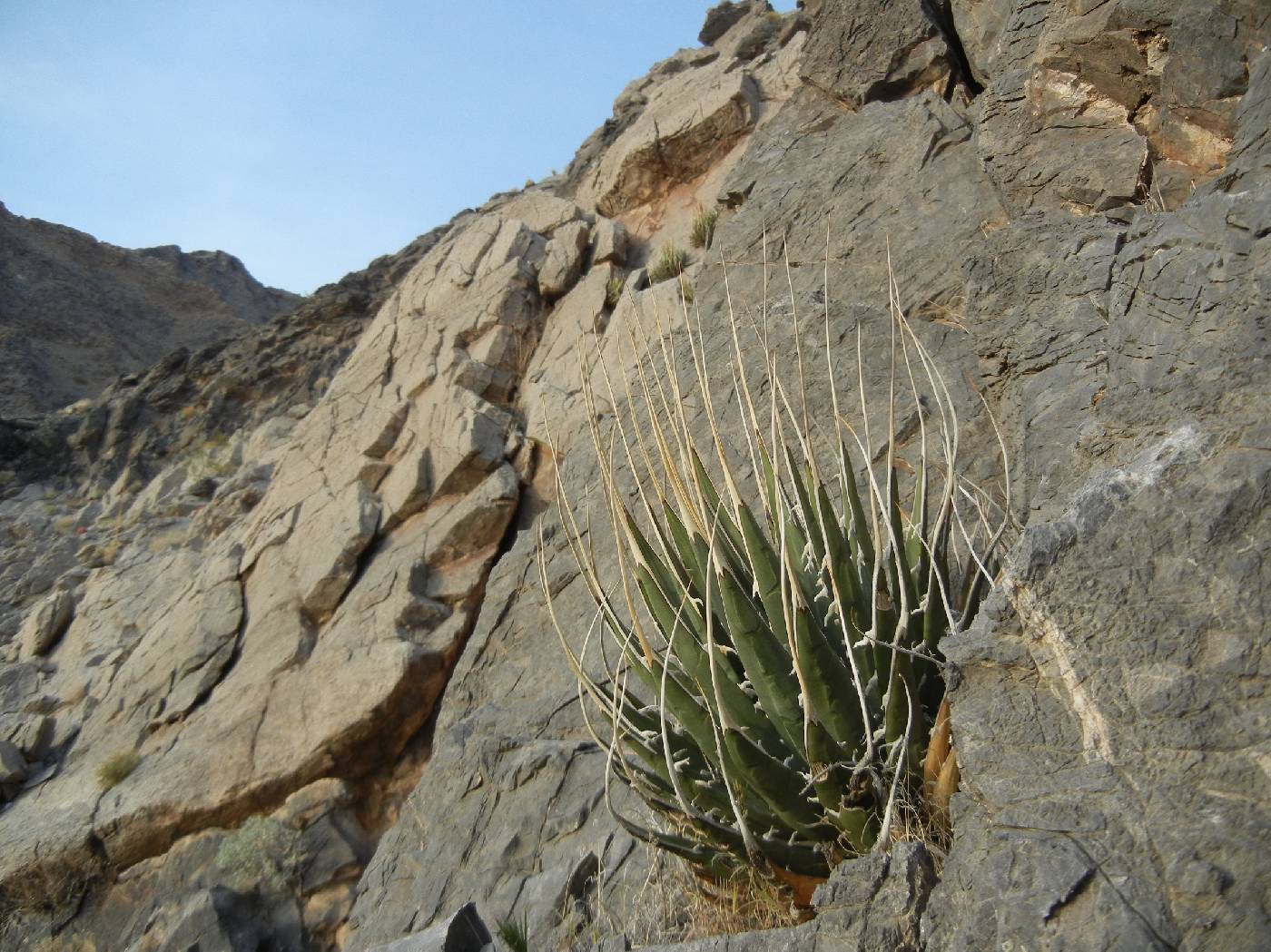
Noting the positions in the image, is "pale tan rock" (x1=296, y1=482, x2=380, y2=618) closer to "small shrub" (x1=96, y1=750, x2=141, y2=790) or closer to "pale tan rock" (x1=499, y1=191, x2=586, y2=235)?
"small shrub" (x1=96, y1=750, x2=141, y2=790)

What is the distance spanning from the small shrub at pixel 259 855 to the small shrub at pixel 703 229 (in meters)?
5.83

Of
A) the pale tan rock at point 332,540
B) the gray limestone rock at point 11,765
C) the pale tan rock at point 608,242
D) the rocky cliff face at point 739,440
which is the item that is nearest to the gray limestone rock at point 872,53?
the rocky cliff face at point 739,440

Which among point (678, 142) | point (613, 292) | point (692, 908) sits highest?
point (678, 142)

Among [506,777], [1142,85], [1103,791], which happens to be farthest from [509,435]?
[1103,791]

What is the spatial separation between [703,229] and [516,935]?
6.85 metres

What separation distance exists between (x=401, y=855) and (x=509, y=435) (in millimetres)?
3980

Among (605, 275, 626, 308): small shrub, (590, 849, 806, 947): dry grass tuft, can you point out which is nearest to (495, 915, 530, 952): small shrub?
(590, 849, 806, 947): dry grass tuft

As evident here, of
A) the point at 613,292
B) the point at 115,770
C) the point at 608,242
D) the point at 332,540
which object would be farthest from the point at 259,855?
the point at 608,242

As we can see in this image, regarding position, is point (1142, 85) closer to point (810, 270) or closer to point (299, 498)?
point (810, 270)

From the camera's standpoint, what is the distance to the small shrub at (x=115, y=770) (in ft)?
22.1

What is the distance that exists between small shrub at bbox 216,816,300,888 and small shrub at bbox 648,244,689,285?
5.32m

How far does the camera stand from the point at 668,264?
8.50 meters

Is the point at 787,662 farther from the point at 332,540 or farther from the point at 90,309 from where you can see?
the point at 90,309

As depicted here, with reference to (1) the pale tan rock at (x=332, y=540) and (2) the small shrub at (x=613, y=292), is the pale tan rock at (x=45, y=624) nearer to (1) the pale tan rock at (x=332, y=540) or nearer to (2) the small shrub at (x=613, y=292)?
(1) the pale tan rock at (x=332, y=540)
